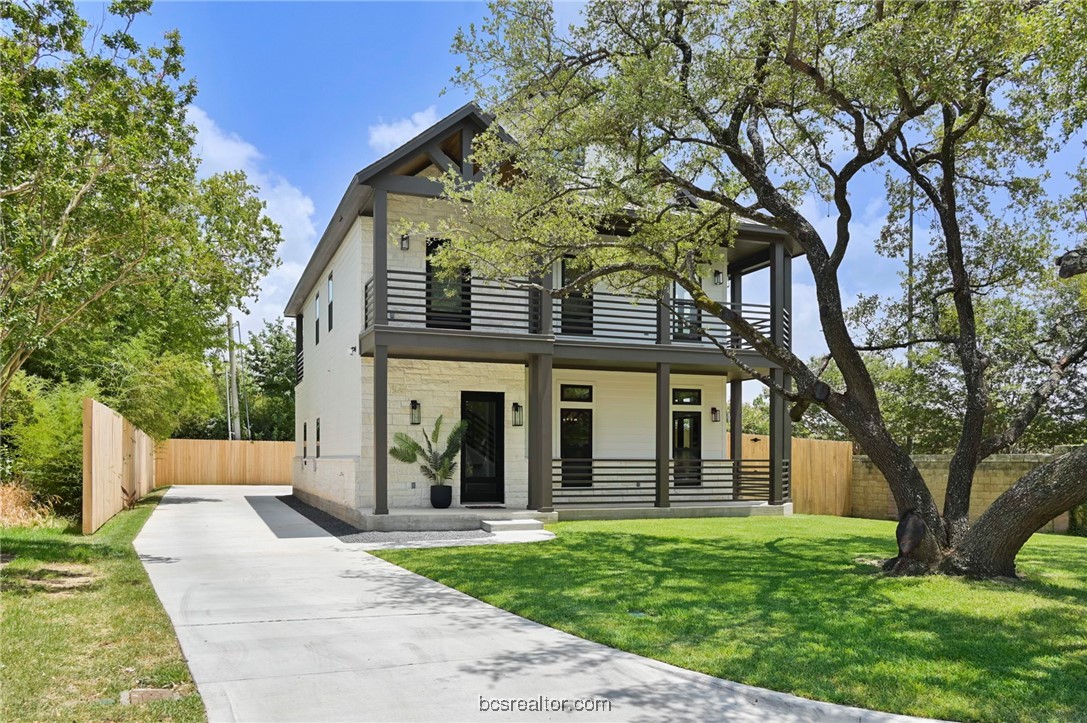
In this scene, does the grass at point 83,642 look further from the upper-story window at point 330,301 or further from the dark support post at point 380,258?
the upper-story window at point 330,301

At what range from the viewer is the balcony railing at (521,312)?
47.1ft

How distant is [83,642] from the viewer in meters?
5.65

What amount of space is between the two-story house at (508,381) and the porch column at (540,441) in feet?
0.09

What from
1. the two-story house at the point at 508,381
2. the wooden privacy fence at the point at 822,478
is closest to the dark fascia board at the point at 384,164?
the two-story house at the point at 508,381

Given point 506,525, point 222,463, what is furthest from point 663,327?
point 222,463

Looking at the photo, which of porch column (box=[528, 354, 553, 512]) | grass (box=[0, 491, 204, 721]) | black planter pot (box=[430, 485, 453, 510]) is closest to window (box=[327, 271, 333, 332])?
black planter pot (box=[430, 485, 453, 510])

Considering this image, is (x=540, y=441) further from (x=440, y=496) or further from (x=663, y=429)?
(x=663, y=429)

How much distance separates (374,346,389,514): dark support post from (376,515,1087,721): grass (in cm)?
256

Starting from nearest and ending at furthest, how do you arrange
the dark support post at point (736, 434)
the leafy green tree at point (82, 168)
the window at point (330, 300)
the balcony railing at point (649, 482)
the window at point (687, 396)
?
the leafy green tree at point (82, 168) → the balcony railing at point (649, 482) → the dark support post at point (736, 434) → the window at point (687, 396) → the window at point (330, 300)

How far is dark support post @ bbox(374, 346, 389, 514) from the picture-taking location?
1324 centimetres

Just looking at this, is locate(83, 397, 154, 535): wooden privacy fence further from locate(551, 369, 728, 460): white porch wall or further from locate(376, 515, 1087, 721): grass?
locate(551, 369, 728, 460): white porch wall

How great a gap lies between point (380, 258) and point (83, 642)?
8.63 metres

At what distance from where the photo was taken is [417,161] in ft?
49.3

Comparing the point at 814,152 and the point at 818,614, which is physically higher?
the point at 814,152
